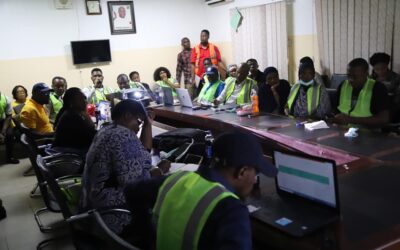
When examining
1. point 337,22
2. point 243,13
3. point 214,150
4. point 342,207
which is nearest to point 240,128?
point 342,207

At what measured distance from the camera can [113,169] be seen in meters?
2.03

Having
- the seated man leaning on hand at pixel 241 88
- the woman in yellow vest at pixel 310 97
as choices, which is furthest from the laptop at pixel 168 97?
the woman in yellow vest at pixel 310 97

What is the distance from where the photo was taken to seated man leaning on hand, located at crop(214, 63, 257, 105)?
15.4 ft

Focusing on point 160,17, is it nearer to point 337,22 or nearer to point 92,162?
point 337,22

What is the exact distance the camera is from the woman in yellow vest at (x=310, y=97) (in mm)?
3600

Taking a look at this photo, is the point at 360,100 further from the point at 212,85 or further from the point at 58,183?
the point at 58,183

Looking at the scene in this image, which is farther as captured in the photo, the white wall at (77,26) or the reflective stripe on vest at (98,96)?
the white wall at (77,26)

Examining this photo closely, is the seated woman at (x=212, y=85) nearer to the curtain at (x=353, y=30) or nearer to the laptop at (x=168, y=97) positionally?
the laptop at (x=168, y=97)

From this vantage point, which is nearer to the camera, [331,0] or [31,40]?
[331,0]

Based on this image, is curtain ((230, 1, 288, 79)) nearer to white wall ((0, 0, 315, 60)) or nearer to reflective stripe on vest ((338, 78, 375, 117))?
white wall ((0, 0, 315, 60))

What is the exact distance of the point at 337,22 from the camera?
18.6 feet

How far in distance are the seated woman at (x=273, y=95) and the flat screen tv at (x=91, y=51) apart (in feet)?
13.1

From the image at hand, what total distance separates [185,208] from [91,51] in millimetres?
6673

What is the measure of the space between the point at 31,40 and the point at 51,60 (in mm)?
467
